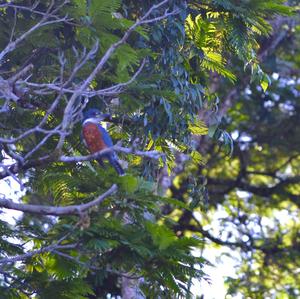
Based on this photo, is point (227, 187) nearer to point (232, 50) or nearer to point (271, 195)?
point (271, 195)

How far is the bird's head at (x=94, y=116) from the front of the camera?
581cm

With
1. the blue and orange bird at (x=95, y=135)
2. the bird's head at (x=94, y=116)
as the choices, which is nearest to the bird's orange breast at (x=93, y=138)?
the blue and orange bird at (x=95, y=135)

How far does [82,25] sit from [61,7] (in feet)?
0.80

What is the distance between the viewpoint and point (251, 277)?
10.5m

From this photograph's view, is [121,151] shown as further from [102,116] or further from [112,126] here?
[112,126]

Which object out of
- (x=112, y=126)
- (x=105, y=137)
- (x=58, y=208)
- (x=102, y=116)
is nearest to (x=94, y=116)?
(x=102, y=116)

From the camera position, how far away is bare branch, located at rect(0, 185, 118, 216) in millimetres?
4184

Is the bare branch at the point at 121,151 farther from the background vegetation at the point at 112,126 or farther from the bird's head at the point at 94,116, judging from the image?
the bird's head at the point at 94,116

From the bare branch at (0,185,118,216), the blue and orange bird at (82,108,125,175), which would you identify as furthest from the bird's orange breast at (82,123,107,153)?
the bare branch at (0,185,118,216)

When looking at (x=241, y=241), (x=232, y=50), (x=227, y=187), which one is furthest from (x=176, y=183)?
(x=232, y=50)

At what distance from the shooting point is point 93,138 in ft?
18.5

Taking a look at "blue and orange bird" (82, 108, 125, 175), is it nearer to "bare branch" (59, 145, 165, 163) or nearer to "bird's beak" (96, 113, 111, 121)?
"bird's beak" (96, 113, 111, 121)

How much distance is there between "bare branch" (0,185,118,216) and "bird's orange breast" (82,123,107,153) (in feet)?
3.76

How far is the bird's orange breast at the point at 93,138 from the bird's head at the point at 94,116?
0.10 m
